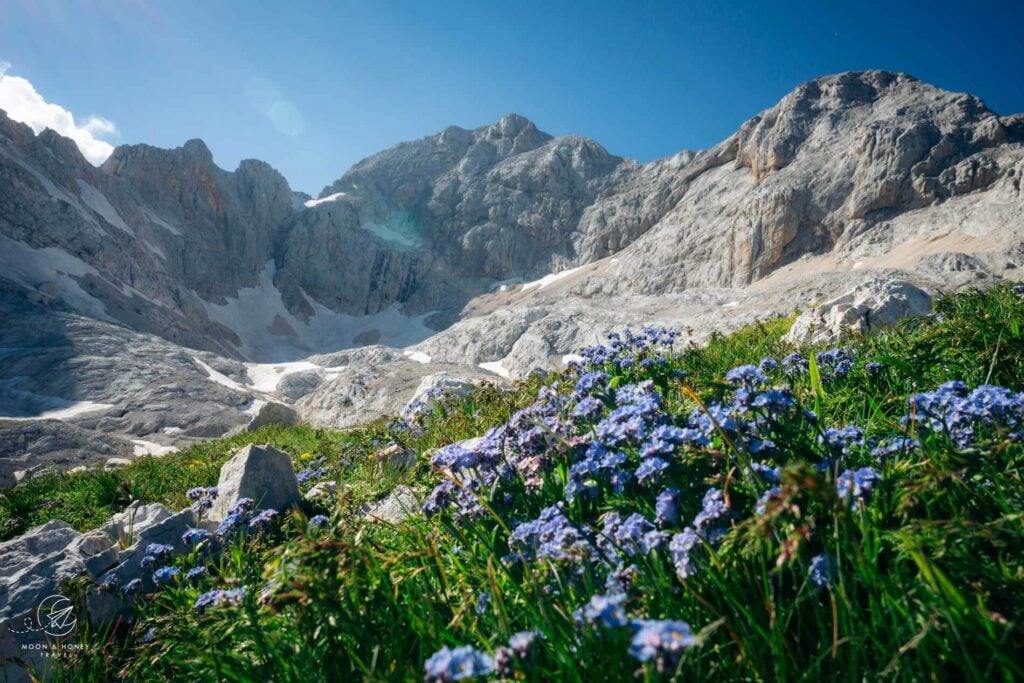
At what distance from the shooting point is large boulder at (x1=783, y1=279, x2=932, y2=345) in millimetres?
10125

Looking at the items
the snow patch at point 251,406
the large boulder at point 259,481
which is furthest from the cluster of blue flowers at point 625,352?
the snow patch at point 251,406

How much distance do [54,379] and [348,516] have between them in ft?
140

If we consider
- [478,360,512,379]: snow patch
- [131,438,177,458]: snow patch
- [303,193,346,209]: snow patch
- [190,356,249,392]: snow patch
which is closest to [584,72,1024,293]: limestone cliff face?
[478,360,512,379]: snow patch

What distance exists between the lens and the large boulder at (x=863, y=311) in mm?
10125

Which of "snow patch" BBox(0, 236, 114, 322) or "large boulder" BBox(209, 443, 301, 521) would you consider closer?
"large boulder" BBox(209, 443, 301, 521)

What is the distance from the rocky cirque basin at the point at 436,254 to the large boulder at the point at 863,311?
0.10 meters

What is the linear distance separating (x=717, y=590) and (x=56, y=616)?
4751 millimetres

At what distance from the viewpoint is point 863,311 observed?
424 inches

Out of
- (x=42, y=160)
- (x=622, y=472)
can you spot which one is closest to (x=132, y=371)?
(x=622, y=472)

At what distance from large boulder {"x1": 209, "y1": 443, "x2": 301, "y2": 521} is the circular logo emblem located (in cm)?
158

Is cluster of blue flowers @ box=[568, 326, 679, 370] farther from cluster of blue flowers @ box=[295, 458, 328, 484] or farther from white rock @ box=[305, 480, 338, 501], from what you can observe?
cluster of blue flowers @ box=[295, 458, 328, 484]

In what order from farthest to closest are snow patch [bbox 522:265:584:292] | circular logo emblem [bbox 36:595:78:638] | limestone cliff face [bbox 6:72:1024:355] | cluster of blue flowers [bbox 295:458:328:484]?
snow patch [bbox 522:265:584:292], limestone cliff face [bbox 6:72:1024:355], cluster of blue flowers [bbox 295:458:328:484], circular logo emblem [bbox 36:595:78:638]

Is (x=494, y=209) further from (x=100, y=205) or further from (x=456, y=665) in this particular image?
(x=456, y=665)

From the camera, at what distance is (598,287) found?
230ft
